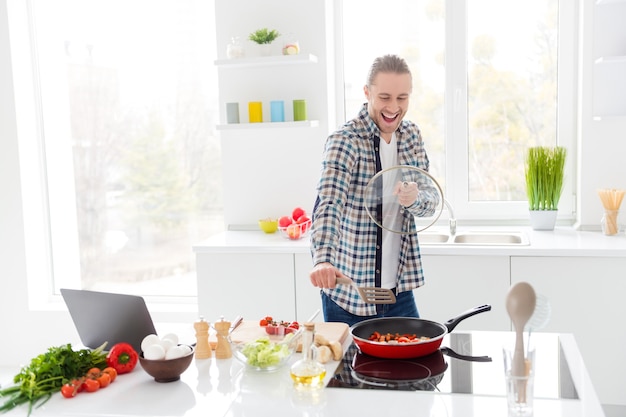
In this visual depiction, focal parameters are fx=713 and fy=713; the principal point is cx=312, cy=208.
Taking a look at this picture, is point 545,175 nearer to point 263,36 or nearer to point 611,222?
point 611,222

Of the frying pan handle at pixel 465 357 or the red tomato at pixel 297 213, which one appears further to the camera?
the red tomato at pixel 297 213

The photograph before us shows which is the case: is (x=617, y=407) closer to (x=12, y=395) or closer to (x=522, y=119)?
(x=522, y=119)

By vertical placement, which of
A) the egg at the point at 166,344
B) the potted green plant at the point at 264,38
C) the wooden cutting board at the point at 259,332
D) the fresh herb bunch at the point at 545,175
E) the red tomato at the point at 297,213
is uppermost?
the potted green plant at the point at 264,38

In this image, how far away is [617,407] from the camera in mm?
3227

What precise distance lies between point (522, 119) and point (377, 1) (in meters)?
1.05

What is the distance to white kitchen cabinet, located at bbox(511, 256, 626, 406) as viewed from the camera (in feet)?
10.3

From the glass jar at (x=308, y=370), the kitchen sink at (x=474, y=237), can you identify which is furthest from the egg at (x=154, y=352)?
the kitchen sink at (x=474, y=237)

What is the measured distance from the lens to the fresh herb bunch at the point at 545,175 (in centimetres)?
365

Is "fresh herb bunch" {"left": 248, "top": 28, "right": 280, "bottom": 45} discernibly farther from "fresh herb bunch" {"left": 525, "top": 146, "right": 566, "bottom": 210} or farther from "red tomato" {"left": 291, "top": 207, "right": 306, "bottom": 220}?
"fresh herb bunch" {"left": 525, "top": 146, "right": 566, "bottom": 210}

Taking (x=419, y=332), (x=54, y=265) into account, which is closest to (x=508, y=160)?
(x=419, y=332)

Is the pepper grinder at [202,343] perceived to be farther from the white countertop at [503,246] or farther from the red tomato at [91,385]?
the white countertop at [503,246]

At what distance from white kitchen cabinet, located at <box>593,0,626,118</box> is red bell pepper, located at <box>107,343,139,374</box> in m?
2.66

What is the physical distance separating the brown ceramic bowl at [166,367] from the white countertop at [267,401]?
0.02 meters

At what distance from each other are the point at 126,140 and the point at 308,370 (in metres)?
3.10
